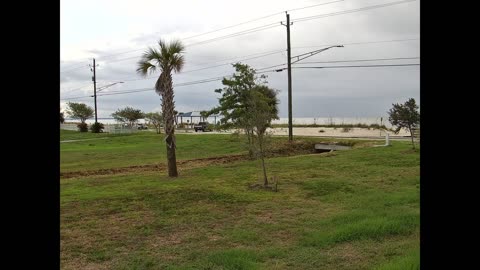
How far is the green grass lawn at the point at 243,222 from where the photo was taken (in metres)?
5.73

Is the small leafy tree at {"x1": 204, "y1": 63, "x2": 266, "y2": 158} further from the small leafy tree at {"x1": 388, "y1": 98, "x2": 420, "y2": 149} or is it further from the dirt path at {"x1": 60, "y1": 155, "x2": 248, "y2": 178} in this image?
the small leafy tree at {"x1": 388, "y1": 98, "x2": 420, "y2": 149}

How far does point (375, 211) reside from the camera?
27.1 feet

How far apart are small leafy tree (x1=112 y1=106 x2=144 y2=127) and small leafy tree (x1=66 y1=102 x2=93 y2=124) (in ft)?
28.2

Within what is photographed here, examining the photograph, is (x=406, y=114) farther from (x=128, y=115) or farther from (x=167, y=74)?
(x=128, y=115)

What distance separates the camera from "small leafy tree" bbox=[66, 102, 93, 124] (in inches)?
3216

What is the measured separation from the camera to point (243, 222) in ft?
26.6

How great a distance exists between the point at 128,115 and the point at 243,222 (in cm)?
7044

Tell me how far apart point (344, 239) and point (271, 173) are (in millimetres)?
9347

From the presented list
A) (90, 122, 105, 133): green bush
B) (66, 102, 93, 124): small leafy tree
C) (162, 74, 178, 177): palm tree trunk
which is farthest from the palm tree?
(66, 102, 93, 124): small leafy tree

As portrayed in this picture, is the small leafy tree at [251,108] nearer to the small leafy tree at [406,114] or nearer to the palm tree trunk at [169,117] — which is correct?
the palm tree trunk at [169,117]

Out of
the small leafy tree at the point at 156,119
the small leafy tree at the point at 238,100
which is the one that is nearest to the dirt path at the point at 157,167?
the small leafy tree at the point at 238,100
